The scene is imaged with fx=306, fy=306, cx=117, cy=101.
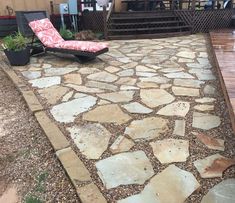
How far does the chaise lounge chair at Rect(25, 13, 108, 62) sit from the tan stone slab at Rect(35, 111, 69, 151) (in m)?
2.19

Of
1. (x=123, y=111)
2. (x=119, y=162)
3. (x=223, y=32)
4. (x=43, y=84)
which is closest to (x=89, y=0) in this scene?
(x=223, y=32)

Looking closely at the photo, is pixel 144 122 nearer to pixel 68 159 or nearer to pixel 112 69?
pixel 68 159

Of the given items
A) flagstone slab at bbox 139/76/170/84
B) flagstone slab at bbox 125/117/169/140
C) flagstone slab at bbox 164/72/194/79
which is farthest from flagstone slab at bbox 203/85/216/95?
flagstone slab at bbox 125/117/169/140

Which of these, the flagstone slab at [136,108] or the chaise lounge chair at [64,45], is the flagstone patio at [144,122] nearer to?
the flagstone slab at [136,108]

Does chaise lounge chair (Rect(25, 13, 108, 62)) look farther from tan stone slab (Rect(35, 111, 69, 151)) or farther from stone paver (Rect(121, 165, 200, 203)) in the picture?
stone paver (Rect(121, 165, 200, 203))

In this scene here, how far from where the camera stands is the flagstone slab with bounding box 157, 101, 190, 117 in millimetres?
3684

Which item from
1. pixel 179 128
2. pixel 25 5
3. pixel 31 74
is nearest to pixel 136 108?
pixel 179 128

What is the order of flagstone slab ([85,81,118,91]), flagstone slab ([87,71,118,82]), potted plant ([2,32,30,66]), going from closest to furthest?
1. flagstone slab ([85,81,118,91])
2. flagstone slab ([87,71,118,82])
3. potted plant ([2,32,30,66])

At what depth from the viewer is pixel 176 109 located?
379 cm

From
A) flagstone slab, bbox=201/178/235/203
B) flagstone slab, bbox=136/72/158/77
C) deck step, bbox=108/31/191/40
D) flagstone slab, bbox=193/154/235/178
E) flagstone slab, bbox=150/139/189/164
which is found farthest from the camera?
deck step, bbox=108/31/191/40

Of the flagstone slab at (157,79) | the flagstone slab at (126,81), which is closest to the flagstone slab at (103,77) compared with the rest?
the flagstone slab at (126,81)

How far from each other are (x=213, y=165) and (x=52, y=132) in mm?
1671

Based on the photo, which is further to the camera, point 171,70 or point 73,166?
point 171,70

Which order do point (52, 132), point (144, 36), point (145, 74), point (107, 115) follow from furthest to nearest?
point (144, 36), point (145, 74), point (107, 115), point (52, 132)
